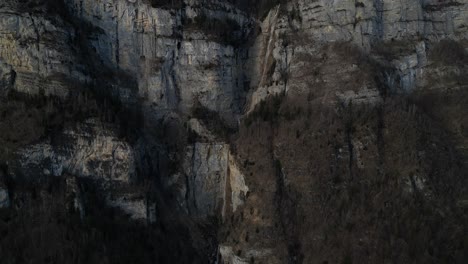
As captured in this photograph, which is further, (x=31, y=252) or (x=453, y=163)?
(x=453, y=163)

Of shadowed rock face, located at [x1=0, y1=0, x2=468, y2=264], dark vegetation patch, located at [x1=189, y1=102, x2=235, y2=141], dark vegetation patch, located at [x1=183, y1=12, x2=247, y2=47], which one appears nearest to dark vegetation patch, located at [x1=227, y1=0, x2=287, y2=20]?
shadowed rock face, located at [x1=0, y1=0, x2=468, y2=264]

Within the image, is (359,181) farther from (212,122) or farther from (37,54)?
(37,54)

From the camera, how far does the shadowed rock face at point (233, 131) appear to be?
2793 inches

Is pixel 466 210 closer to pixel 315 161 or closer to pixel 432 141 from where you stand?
pixel 432 141

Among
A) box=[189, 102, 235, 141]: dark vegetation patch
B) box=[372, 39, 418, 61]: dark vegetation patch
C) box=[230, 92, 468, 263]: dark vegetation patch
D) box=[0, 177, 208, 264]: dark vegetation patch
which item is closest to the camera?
box=[0, 177, 208, 264]: dark vegetation patch

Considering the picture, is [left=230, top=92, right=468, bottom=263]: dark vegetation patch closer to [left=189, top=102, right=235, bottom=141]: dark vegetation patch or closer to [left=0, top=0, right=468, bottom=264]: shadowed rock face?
[left=0, top=0, right=468, bottom=264]: shadowed rock face

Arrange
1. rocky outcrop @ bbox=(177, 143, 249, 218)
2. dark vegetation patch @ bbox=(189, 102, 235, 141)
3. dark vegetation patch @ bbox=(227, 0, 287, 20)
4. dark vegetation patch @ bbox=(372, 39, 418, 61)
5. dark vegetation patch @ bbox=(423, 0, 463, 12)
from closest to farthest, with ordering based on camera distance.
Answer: rocky outcrop @ bbox=(177, 143, 249, 218) → dark vegetation patch @ bbox=(372, 39, 418, 61) → dark vegetation patch @ bbox=(189, 102, 235, 141) → dark vegetation patch @ bbox=(423, 0, 463, 12) → dark vegetation patch @ bbox=(227, 0, 287, 20)

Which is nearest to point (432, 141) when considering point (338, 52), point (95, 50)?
point (338, 52)

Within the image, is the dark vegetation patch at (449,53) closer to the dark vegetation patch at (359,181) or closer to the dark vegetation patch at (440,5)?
the dark vegetation patch at (440,5)

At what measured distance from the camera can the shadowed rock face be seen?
233 ft

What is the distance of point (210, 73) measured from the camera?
91.2m

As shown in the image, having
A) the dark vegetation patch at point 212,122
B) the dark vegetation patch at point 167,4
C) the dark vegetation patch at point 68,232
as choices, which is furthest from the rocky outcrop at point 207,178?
the dark vegetation patch at point 167,4

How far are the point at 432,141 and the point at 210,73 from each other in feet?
96.5

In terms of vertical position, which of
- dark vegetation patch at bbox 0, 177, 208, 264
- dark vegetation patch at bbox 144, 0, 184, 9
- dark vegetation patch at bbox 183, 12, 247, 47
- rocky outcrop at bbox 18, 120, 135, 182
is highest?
dark vegetation patch at bbox 144, 0, 184, 9
